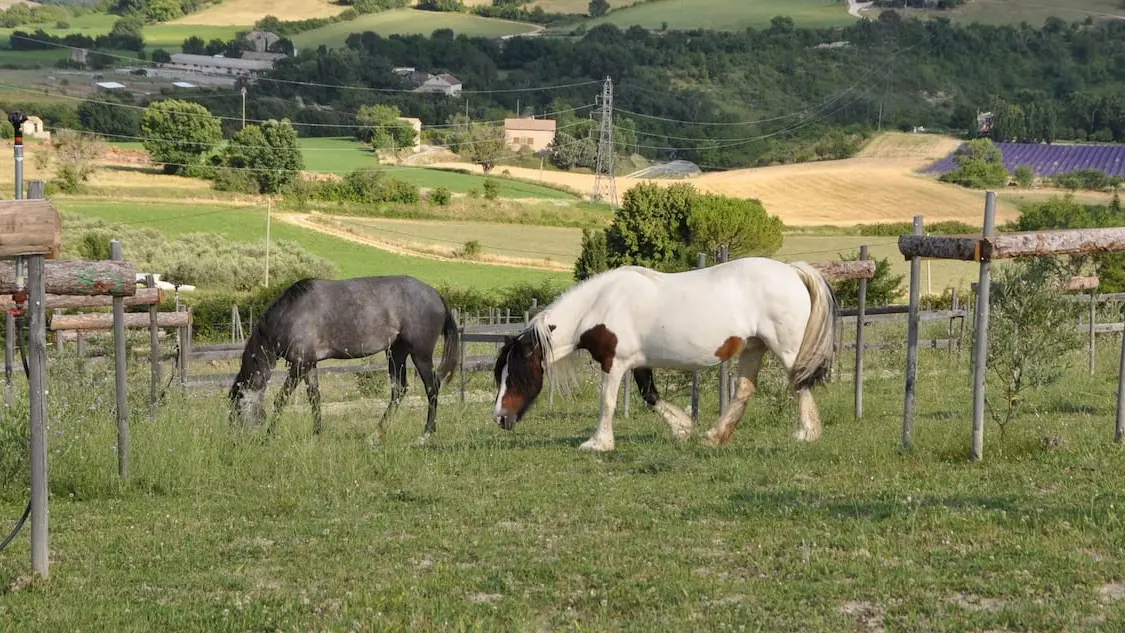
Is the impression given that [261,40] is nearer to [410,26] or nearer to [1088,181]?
[410,26]

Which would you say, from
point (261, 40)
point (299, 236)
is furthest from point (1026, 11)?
point (299, 236)

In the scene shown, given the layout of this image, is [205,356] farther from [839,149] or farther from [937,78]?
[937,78]

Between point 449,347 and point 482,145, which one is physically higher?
point 482,145

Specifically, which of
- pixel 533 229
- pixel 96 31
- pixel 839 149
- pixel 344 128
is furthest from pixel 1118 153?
pixel 96 31

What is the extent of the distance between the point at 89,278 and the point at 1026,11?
18285 cm

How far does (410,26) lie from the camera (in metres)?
182

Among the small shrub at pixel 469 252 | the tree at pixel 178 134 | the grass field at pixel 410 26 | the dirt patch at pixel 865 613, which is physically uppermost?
the grass field at pixel 410 26

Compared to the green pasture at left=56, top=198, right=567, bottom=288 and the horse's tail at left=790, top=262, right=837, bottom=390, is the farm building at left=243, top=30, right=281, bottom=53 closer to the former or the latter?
the green pasture at left=56, top=198, right=567, bottom=288

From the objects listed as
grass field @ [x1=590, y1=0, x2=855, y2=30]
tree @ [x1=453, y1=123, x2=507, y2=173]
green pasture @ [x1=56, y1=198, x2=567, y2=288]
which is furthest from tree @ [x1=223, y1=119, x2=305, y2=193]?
grass field @ [x1=590, y1=0, x2=855, y2=30]

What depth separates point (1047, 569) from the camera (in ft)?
19.9

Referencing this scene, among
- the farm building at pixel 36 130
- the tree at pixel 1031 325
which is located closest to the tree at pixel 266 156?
the farm building at pixel 36 130

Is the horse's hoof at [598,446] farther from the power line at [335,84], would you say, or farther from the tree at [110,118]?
the power line at [335,84]

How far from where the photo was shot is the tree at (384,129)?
10388 cm

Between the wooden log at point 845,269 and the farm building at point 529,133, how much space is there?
92.4 m
